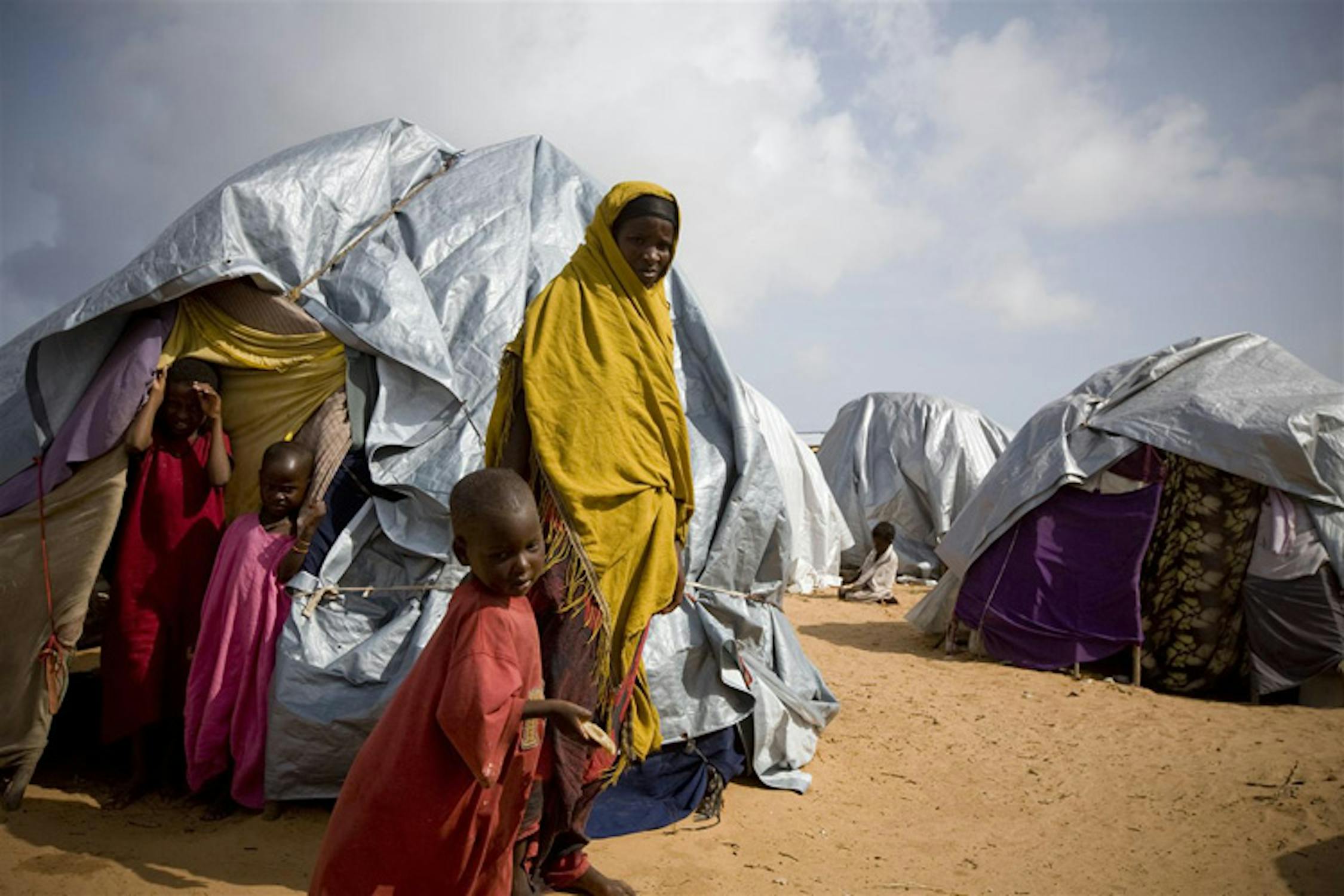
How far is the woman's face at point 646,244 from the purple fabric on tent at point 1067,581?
448cm

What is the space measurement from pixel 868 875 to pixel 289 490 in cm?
241

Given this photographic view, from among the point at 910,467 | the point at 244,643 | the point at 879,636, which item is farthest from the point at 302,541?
the point at 910,467

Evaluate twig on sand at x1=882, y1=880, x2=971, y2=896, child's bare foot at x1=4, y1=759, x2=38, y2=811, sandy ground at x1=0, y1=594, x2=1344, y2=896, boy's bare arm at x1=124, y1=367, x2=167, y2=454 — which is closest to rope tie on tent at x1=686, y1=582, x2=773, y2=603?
sandy ground at x1=0, y1=594, x2=1344, y2=896

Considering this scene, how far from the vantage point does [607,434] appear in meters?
2.56

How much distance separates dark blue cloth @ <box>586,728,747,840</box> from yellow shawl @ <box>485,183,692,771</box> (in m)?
0.67

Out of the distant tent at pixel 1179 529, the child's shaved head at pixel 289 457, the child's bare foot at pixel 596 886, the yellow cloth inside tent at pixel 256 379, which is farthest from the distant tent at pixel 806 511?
the child's bare foot at pixel 596 886

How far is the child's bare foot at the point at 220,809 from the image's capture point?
3.26 meters

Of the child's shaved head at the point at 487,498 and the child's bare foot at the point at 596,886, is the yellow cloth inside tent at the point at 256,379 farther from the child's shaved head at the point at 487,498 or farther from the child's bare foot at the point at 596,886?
the child's bare foot at the point at 596,886

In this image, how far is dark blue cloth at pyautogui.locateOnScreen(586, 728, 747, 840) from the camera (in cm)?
332

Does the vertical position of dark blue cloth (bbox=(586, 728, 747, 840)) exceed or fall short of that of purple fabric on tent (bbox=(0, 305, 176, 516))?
it falls short

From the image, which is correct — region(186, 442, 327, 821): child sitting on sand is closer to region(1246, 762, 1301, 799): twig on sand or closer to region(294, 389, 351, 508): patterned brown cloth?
region(294, 389, 351, 508): patterned brown cloth

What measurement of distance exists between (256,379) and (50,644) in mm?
1228

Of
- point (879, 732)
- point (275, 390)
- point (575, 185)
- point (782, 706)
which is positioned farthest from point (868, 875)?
point (575, 185)

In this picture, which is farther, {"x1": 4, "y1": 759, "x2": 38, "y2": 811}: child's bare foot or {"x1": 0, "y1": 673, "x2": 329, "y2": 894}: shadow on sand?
{"x1": 4, "y1": 759, "x2": 38, "y2": 811}: child's bare foot
